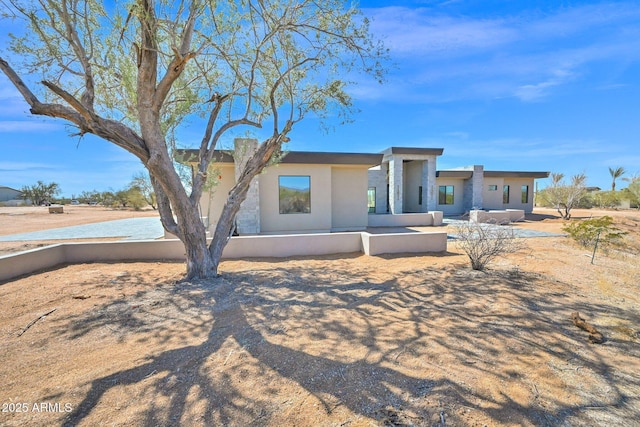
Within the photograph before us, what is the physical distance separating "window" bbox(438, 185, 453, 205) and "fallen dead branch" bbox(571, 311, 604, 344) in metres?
16.3

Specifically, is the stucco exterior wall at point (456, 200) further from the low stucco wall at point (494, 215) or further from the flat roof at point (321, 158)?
the flat roof at point (321, 158)

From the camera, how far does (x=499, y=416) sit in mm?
1945

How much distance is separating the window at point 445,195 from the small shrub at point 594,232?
10.2 meters

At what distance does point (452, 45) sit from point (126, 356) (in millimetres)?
8458

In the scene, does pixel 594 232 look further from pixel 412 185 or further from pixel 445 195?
pixel 445 195

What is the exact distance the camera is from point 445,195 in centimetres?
1906

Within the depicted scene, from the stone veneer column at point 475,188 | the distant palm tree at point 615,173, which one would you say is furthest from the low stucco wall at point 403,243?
the distant palm tree at point 615,173

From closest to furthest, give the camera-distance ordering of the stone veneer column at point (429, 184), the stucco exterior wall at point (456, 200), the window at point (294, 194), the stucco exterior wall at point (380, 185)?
the window at point (294, 194) < the stone veneer column at point (429, 184) < the stucco exterior wall at point (380, 185) < the stucco exterior wall at point (456, 200)

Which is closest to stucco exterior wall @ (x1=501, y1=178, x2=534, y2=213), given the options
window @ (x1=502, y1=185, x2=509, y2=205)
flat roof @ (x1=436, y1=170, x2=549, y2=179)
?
window @ (x1=502, y1=185, x2=509, y2=205)

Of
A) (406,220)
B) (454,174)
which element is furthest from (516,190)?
(406,220)

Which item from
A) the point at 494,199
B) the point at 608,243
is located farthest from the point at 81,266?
the point at 494,199

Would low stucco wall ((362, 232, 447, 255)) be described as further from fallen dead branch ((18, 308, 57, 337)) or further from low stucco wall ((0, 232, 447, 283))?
fallen dead branch ((18, 308, 57, 337))

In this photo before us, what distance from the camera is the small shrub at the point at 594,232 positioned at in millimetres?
7461

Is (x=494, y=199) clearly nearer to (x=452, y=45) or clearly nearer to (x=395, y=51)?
(x=452, y=45)
